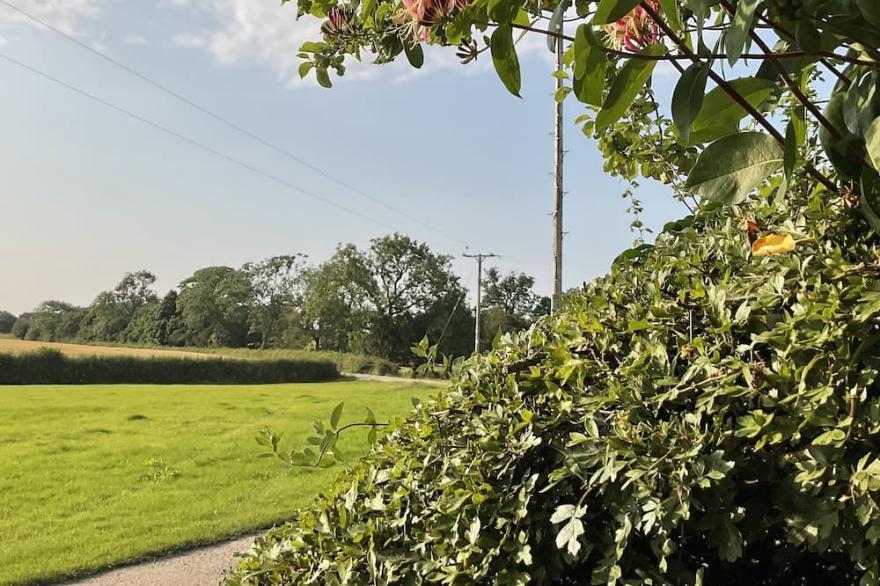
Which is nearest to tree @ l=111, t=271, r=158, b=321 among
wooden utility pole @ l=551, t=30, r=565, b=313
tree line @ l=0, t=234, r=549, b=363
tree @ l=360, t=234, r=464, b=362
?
tree line @ l=0, t=234, r=549, b=363

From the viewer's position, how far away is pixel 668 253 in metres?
1.26

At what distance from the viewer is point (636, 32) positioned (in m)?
0.77

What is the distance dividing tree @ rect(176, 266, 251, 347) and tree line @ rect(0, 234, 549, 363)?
0.09m

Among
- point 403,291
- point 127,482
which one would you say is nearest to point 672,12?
point 127,482

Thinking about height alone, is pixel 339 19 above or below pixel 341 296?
below

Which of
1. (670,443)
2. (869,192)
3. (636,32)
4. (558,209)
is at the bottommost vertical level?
(670,443)

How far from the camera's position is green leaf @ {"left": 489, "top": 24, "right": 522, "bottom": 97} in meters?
0.63

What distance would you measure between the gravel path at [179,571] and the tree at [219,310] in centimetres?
5313

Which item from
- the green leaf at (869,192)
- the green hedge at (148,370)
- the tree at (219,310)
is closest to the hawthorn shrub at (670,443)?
the green leaf at (869,192)

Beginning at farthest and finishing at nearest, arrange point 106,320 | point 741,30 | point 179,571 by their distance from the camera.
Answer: point 106,320, point 179,571, point 741,30

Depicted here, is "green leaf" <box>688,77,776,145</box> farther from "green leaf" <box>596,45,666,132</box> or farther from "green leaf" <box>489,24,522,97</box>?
"green leaf" <box>489,24,522,97</box>

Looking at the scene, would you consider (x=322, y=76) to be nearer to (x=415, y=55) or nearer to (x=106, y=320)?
(x=415, y=55)

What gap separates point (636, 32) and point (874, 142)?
0.31m

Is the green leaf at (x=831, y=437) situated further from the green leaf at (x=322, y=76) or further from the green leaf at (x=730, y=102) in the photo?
the green leaf at (x=322, y=76)
